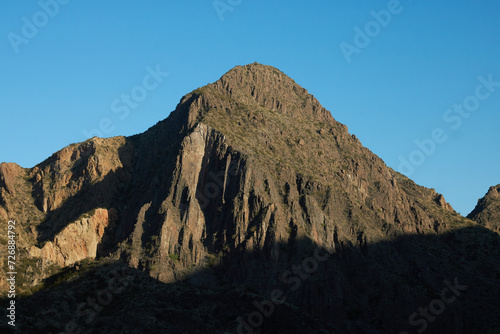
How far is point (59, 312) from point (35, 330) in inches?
356

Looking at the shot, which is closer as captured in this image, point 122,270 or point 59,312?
point 59,312

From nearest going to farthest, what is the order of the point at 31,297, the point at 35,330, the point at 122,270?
the point at 35,330, the point at 31,297, the point at 122,270

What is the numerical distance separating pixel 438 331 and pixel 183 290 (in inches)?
3170

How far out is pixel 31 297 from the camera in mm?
151500

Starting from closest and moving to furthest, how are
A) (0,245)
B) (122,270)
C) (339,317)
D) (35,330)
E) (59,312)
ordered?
(35,330)
(59,312)
(122,270)
(0,245)
(339,317)

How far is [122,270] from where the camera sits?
164 meters

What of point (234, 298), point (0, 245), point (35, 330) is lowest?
point (35, 330)

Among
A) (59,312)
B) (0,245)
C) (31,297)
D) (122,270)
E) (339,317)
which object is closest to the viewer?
(59,312)

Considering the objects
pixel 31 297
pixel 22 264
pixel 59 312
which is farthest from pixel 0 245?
pixel 59 312

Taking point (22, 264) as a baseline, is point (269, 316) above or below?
below

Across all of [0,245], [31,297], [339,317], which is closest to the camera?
[31,297]

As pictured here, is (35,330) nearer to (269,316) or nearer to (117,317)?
(117,317)

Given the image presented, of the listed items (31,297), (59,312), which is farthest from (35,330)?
(31,297)

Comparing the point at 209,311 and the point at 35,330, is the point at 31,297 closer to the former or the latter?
the point at 35,330
